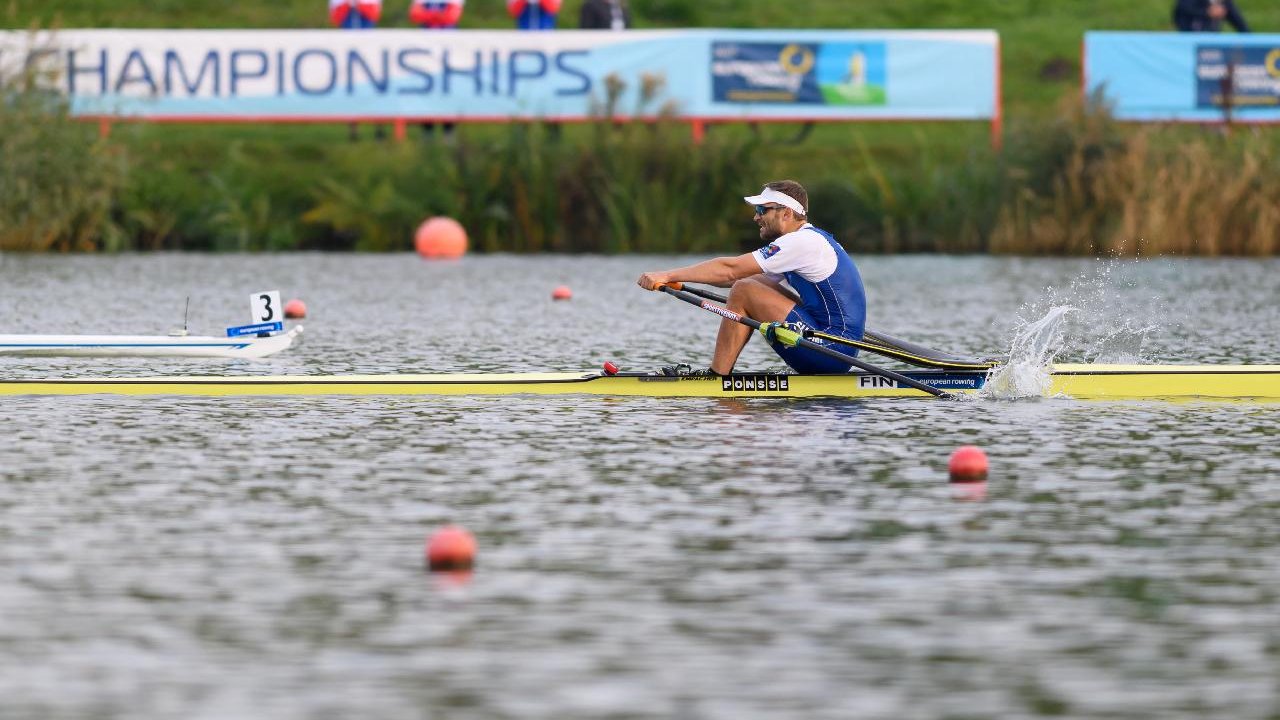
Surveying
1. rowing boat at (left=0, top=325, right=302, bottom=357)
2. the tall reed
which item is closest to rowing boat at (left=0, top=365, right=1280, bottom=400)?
rowing boat at (left=0, top=325, right=302, bottom=357)

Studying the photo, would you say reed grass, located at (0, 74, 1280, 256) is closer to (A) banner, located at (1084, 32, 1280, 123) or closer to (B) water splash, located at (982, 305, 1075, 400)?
(A) banner, located at (1084, 32, 1280, 123)

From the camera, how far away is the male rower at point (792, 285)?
1577cm

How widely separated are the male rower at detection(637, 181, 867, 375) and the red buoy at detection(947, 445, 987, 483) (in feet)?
13.2

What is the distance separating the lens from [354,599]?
8688 millimetres

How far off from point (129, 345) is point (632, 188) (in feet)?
60.0

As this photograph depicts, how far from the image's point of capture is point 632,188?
117 feet

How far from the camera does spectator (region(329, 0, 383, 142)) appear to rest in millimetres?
38344

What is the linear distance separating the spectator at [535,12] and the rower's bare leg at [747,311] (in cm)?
2276

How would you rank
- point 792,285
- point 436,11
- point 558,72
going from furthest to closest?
point 436,11 < point 558,72 < point 792,285

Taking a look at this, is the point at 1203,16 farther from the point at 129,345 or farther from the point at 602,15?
the point at 129,345

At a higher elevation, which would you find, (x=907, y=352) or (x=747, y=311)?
(x=747, y=311)

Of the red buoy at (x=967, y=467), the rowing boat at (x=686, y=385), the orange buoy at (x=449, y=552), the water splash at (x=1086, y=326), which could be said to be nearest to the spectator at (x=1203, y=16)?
the water splash at (x=1086, y=326)

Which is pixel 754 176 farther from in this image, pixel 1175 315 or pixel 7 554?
pixel 7 554

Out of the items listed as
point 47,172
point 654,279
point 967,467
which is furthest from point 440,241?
point 967,467
